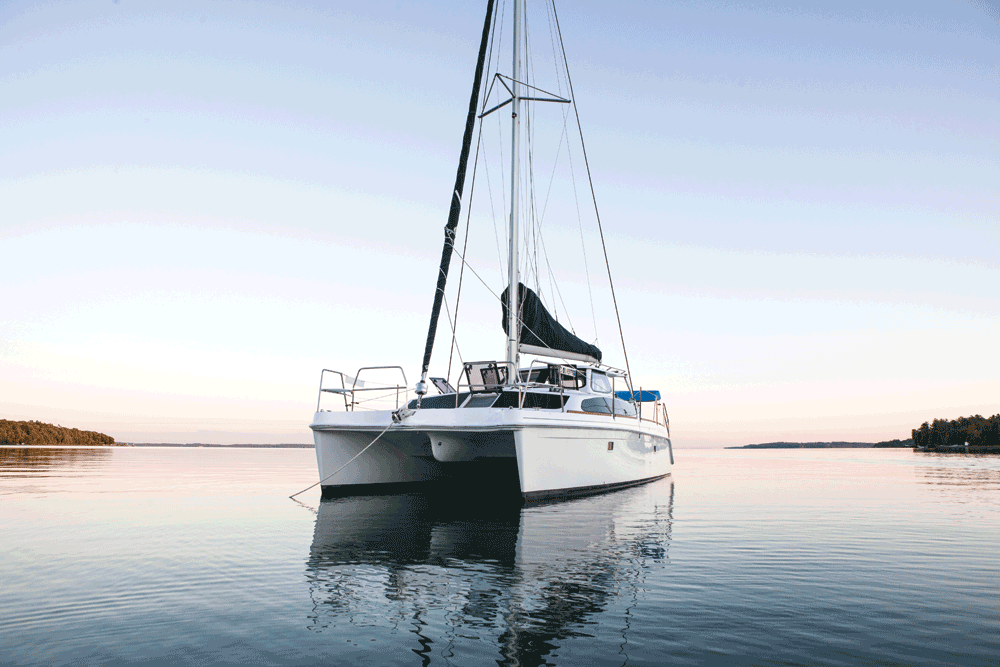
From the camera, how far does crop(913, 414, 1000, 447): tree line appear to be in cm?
8831

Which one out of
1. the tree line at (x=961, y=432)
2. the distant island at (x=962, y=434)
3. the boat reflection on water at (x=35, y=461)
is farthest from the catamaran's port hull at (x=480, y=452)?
the tree line at (x=961, y=432)

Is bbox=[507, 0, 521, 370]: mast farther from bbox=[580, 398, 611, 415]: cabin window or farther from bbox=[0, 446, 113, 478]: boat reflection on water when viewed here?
bbox=[0, 446, 113, 478]: boat reflection on water

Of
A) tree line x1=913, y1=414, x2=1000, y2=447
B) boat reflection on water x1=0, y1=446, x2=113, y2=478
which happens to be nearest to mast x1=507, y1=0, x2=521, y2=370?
boat reflection on water x1=0, y1=446, x2=113, y2=478

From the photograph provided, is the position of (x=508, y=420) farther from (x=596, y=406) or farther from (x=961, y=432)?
(x=961, y=432)

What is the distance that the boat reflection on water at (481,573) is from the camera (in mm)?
3893

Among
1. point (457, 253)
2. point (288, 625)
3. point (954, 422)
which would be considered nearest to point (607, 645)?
point (288, 625)

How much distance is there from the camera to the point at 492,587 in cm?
506

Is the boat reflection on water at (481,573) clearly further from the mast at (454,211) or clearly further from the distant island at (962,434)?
the distant island at (962,434)

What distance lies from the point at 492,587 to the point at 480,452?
763cm

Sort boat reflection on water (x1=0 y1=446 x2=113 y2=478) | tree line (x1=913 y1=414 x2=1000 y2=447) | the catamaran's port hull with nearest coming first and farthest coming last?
the catamaran's port hull < boat reflection on water (x1=0 y1=446 x2=113 y2=478) < tree line (x1=913 y1=414 x2=1000 y2=447)

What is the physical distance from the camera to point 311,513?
32.6 feet

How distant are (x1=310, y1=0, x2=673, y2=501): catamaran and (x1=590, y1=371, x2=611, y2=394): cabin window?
0.05 metres

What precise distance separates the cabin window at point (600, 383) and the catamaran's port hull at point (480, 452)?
98 cm

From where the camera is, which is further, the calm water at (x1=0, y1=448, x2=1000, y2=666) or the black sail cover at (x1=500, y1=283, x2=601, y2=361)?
the black sail cover at (x1=500, y1=283, x2=601, y2=361)
